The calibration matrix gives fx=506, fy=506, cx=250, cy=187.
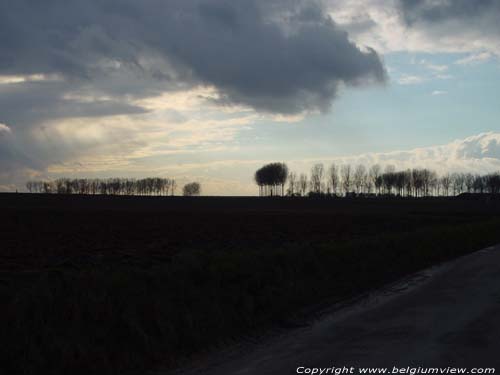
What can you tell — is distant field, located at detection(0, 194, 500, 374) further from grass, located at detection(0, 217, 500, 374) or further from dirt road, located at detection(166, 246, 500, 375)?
dirt road, located at detection(166, 246, 500, 375)

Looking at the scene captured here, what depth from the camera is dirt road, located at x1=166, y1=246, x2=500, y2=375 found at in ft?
26.7

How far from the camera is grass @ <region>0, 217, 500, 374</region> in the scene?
8.53 metres

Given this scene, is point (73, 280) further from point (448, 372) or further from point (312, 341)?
point (448, 372)

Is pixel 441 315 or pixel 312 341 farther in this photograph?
pixel 441 315

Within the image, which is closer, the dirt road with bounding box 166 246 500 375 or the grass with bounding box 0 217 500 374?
the dirt road with bounding box 166 246 500 375

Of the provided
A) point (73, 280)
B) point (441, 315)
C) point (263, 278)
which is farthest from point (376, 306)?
point (73, 280)

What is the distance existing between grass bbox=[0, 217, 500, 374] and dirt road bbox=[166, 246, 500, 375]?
112 cm

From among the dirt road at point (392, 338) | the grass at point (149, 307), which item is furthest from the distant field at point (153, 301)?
the dirt road at point (392, 338)

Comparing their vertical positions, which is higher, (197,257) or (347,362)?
(197,257)

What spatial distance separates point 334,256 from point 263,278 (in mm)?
5229

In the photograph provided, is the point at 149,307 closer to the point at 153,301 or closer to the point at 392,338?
the point at 153,301

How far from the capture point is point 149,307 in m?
10.4

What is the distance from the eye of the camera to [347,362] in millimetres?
8078

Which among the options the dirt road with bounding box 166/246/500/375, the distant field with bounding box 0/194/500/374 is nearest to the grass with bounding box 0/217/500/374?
the distant field with bounding box 0/194/500/374
